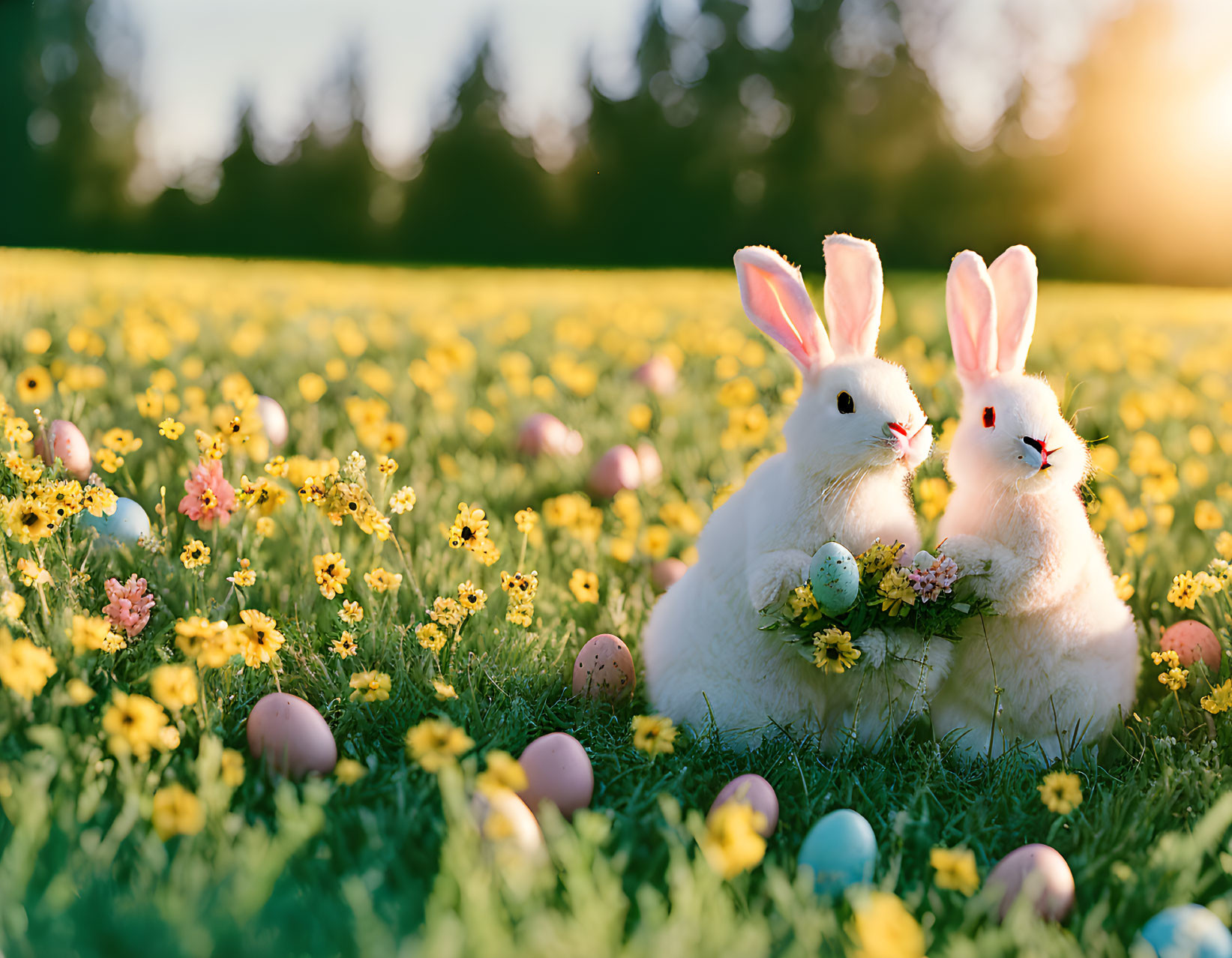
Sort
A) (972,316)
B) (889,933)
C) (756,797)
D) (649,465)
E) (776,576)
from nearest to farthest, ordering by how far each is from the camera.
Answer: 1. (889,933)
2. (756,797)
3. (776,576)
4. (972,316)
5. (649,465)

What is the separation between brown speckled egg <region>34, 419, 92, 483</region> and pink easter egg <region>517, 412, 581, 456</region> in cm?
145

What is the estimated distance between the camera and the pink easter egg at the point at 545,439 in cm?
353

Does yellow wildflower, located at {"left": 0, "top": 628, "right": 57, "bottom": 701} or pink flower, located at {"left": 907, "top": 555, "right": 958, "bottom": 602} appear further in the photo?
pink flower, located at {"left": 907, "top": 555, "right": 958, "bottom": 602}

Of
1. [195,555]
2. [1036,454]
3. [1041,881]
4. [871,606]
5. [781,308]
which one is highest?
[781,308]

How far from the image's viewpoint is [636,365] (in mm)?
4922

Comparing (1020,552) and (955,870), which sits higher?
(1020,552)

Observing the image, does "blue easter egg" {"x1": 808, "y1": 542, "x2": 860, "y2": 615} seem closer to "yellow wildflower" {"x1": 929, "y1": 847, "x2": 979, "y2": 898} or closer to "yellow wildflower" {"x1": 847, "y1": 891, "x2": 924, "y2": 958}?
"yellow wildflower" {"x1": 929, "y1": 847, "x2": 979, "y2": 898}

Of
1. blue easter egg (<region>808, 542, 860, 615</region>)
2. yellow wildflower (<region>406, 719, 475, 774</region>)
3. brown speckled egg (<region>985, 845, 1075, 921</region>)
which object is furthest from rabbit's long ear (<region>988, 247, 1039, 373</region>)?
yellow wildflower (<region>406, 719, 475, 774</region>)

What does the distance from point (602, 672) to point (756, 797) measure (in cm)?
56

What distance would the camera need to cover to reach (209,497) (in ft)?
7.34

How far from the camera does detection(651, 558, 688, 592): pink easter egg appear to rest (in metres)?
2.77

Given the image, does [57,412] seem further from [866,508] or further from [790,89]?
[790,89]

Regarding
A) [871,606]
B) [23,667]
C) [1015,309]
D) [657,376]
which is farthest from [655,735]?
[657,376]

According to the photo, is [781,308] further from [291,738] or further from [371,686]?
[291,738]
